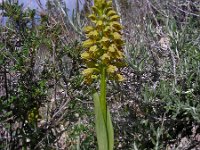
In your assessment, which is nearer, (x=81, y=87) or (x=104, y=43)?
(x=104, y=43)

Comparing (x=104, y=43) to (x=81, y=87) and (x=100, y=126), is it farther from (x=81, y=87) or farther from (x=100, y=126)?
(x=81, y=87)

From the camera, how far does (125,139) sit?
316 cm

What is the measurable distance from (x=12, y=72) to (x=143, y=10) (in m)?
1.30

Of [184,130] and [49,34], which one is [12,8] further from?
[184,130]

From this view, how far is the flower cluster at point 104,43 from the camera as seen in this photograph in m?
2.09

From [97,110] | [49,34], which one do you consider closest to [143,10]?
[49,34]

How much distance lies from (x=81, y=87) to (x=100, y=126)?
39.3 inches

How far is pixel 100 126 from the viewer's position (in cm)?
206

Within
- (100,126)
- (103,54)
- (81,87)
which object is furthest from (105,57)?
(81,87)

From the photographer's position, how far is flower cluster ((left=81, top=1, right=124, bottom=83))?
6.84ft

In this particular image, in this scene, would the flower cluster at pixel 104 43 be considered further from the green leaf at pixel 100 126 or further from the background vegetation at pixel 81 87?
the background vegetation at pixel 81 87

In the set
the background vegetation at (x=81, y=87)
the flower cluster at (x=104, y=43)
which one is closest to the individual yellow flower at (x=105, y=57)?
the flower cluster at (x=104, y=43)

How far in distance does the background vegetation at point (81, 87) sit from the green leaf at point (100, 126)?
711mm

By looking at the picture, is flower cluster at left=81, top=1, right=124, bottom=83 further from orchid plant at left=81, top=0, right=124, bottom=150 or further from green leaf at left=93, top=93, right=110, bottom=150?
green leaf at left=93, top=93, right=110, bottom=150
